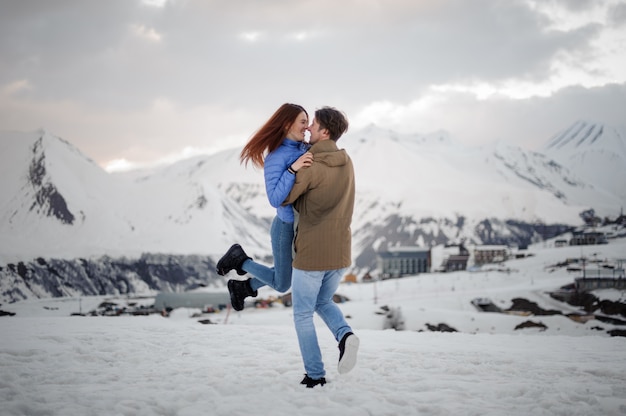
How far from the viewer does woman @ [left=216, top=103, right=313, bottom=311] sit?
3.73 metres

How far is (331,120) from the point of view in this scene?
3.86 meters

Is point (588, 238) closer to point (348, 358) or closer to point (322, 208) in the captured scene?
point (348, 358)

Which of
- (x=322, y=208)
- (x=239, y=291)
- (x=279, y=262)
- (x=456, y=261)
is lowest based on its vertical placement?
(x=456, y=261)

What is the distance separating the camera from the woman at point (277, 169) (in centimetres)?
373

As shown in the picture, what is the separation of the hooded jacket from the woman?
11 cm

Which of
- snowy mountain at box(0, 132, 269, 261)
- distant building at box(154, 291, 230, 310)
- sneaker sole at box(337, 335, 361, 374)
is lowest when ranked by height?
distant building at box(154, 291, 230, 310)

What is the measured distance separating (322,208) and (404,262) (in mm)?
92610

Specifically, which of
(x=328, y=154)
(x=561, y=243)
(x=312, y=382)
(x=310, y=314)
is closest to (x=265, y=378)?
(x=312, y=382)

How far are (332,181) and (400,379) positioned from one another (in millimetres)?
1715

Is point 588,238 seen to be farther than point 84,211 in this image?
No

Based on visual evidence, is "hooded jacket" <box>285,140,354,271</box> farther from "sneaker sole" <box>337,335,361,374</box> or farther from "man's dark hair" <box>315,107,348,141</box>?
"sneaker sole" <box>337,335,361,374</box>

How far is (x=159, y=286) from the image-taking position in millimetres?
83250

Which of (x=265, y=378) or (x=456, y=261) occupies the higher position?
(x=265, y=378)

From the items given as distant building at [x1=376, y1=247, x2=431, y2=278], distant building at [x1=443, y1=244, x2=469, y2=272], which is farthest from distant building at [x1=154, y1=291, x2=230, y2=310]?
distant building at [x1=443, y1=244, x2=469, y2=272]
